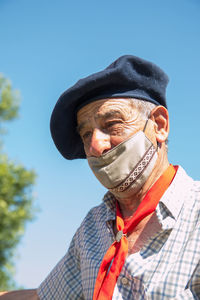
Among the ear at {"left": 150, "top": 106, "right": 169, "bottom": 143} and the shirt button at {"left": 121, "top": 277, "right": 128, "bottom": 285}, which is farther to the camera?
the ear at {"left": 150, "top": 106, "right": 169, "bottom": 143}

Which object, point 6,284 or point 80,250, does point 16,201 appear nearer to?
point 6,284

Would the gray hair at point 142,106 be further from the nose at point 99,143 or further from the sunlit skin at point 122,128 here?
the nose at point 99,143

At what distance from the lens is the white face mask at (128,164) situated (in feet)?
8.16

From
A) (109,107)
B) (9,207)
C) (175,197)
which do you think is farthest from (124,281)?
(9,207)

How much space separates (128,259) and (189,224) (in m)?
0.40

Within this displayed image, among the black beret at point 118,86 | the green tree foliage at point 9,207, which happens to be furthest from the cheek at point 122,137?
the green tree foliage at point 9,207

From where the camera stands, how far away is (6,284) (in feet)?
49.1

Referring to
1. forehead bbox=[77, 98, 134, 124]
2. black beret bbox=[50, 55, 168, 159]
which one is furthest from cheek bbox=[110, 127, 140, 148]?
black beret bbox=[50, 55, 168, 159]

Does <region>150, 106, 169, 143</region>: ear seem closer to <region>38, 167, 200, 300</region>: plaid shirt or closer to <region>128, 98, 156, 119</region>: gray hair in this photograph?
<region>128, 98, 156, 119</region>: gray hair

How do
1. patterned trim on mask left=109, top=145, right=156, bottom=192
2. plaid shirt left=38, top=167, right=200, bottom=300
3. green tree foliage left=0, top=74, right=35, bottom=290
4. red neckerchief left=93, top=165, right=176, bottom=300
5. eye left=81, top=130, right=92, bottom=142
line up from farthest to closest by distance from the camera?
green tree foliage left=0, top=74, right=35, bottom=290
eye left=81, top=130, right=92, bottom=142
patterned trim on mask left=109, top=145, right=156, bottom=192
red neckerchief left=93, top=165, right=176, bottom=300
plaid shirt left=38, top=167, right=200, bottom=300

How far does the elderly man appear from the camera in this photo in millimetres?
2064

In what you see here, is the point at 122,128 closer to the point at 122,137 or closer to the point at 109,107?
the point at 122,137

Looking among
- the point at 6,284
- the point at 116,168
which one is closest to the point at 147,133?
the point at 116,168

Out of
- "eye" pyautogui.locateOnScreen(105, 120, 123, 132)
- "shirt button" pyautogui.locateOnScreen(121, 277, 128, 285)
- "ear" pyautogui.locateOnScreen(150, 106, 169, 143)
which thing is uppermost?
"eye" pyautogui.locateOnScreen(105, 120, 123, 132)
